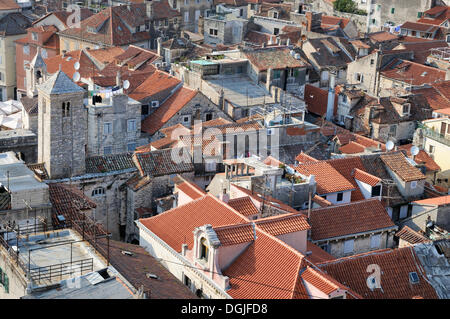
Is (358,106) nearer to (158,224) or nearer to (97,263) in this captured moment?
(158,224)

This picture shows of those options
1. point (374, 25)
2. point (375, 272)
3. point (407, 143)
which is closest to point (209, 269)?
point (375, 272)

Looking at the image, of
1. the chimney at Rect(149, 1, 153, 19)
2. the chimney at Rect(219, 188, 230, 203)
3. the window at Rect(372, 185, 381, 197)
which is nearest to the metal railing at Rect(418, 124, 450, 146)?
A: the window at Rect(372, 185, 381, 197)

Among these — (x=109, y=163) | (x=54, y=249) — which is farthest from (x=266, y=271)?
(x=109, y=163)

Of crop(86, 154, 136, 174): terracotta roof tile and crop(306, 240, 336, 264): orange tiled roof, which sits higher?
crop(86, 154, 136, 174): terracotta roof tile

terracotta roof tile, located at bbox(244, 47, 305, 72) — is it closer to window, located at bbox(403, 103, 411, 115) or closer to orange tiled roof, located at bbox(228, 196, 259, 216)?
window, located at bbox(403, 103, 411, 115)
